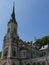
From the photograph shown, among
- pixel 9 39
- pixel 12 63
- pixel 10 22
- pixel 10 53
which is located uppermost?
pixel 10 22

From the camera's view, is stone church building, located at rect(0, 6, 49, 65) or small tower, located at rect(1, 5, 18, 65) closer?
stone church building, located at rect(0, 6, 49, 65)

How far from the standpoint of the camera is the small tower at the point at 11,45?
4841cm

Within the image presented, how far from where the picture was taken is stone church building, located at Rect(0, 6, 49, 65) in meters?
47.2

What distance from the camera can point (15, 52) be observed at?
1976 inches

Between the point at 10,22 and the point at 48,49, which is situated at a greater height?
the point at 10,22

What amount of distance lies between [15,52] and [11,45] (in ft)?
8.42

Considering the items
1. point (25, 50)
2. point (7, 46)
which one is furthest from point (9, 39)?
point (25, 50)

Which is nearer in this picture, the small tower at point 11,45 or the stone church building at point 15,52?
the stone church building at point 15,52

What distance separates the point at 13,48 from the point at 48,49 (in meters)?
15.4

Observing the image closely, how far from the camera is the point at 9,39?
51531 millimetres

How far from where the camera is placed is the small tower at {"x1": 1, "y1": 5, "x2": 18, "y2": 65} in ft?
159

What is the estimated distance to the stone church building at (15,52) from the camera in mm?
47250

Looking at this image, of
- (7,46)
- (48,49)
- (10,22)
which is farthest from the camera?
(48,49)

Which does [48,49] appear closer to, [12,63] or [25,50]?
[25,50]
